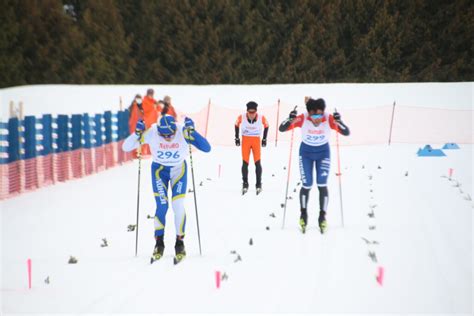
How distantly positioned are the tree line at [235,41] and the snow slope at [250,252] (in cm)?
2033

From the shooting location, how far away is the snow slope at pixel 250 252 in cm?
633

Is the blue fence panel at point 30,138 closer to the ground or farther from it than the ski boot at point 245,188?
farther from it

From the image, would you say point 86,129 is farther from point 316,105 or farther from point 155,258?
point 155,258

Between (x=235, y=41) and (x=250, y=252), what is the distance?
2863 cm

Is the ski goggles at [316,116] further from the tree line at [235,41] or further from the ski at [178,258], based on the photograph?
the tree line at [235,41]

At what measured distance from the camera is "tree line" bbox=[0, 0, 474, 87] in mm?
33062

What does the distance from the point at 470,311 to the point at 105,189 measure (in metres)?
9.17

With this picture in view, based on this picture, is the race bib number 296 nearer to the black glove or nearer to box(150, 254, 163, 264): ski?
box(150, 254, 163, 264): ski

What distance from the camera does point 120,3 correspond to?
3725 centimetres

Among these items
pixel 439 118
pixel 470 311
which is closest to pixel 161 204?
pixel 470 311

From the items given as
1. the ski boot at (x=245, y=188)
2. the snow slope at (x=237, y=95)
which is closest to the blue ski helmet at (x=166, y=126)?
the ski boot at (x=245, y=188)

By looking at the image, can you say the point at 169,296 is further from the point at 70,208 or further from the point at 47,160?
the point at 47,160

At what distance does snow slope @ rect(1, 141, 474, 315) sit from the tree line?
20.3 meters

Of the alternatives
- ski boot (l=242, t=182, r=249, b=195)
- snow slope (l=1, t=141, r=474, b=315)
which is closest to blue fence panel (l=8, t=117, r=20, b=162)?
snow slope (l=1, t=141, r=474, b=315)
